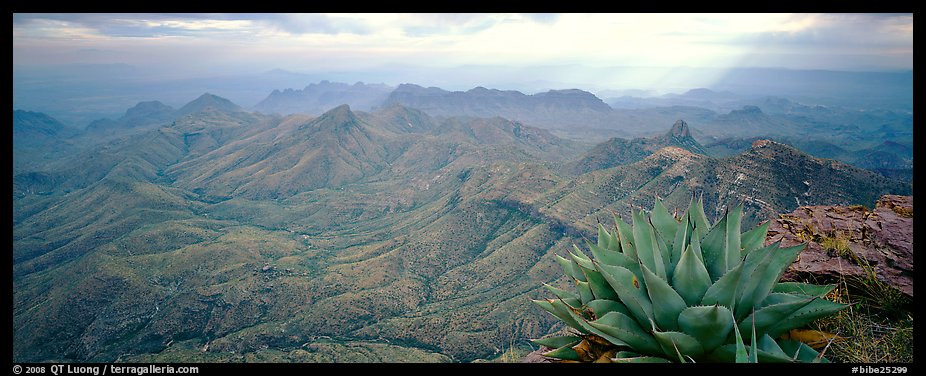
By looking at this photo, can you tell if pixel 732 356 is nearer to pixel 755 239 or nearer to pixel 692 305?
pixel 692 305

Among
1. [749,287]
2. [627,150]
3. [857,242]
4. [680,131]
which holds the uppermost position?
[749,287]

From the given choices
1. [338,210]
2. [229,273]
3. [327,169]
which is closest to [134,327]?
[229,273]

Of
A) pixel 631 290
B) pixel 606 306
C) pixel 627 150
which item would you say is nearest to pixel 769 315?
pixel 631 290

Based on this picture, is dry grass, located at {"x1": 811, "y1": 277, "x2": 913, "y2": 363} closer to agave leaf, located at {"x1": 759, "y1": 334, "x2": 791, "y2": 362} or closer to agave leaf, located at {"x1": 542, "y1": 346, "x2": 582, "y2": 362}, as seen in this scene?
agave leaf, located at {"x1": 759, "y1": 334, "x2": 791, "y2": 362}

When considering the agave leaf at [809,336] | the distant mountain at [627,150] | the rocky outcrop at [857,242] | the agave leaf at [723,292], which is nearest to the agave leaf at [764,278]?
the agave leaf at [723,292]
